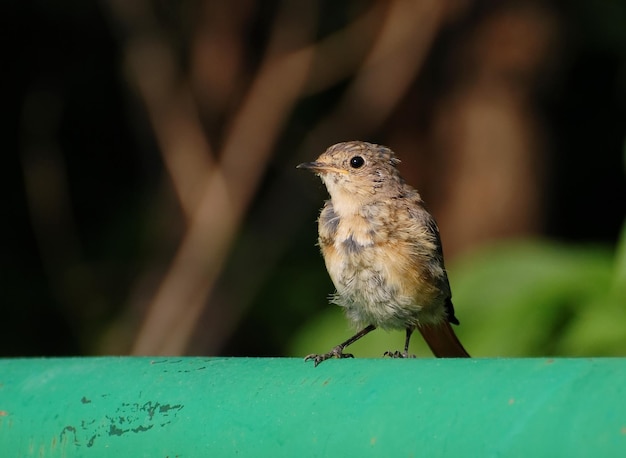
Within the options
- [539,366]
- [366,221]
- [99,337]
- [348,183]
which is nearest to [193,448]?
[539,366]

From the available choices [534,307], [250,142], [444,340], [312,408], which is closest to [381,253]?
[444,340]

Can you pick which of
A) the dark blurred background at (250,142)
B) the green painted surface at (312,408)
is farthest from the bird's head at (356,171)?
the dark blurred background at (250,142)

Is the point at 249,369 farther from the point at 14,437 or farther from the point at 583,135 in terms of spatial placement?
the point at 583,135

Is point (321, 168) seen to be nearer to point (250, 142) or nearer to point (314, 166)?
point (314, 166)

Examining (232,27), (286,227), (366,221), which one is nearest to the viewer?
(366,221)

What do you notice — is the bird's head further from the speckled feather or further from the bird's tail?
the bird's tail

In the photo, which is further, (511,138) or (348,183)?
(511,138)

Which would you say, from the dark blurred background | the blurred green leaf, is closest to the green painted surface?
the blurred green leaf
